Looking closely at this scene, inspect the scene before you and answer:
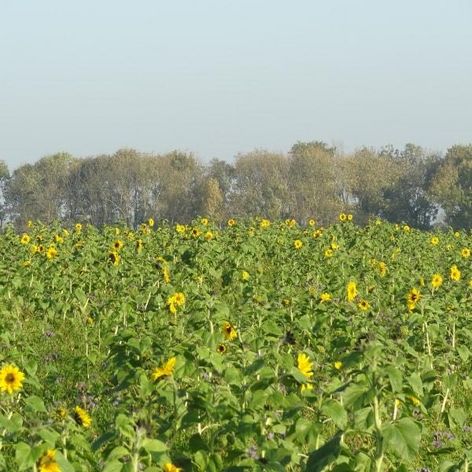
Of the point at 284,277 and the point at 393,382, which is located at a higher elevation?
the point at 393,382

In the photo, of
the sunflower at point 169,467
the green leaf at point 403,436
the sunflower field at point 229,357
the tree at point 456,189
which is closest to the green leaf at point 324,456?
the sunflower field at point 229,357

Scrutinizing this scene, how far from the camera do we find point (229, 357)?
7.08m

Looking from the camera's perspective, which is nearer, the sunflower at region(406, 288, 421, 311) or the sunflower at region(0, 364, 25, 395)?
the sunflower at region(0, 364, 25, 395)

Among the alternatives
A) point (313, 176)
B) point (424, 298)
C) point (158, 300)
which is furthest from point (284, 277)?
point (313, 176)

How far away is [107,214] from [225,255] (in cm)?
6452

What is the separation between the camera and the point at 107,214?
80.8 m

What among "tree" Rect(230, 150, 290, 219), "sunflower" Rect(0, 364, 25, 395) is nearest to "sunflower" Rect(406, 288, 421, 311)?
"sunflower" Rect(0, 364, 25, 395)

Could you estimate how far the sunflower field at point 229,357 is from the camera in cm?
498

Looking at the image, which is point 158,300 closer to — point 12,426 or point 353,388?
point 12,426

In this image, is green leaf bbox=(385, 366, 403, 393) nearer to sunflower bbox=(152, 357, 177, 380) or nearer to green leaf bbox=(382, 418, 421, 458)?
green leaf bbox=(382, 418, 421, 458)

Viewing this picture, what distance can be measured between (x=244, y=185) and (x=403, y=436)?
7566 centimetres

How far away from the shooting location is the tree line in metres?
73.8

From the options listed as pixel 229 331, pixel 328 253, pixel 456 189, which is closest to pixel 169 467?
pixel 229 331

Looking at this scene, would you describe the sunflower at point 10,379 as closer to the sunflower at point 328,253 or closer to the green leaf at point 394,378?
the green leaf at point 394,378
